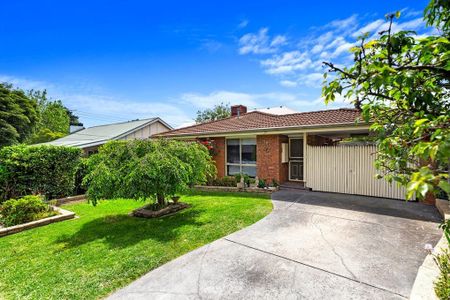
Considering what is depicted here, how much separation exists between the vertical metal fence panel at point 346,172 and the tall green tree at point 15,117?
26.0 m

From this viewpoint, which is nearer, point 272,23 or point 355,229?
point 355,229

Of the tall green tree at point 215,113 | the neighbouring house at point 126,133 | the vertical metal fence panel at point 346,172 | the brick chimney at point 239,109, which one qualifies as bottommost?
the vertical metal fence panel at point 346,172

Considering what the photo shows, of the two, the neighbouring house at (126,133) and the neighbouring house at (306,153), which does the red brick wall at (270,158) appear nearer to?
the neighbouring house at (306,153)

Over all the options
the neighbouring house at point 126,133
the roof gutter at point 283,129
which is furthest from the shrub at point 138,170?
the neighbouring house at point 126,133

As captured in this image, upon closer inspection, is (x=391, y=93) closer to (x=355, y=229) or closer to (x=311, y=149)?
(x=355, y=229)

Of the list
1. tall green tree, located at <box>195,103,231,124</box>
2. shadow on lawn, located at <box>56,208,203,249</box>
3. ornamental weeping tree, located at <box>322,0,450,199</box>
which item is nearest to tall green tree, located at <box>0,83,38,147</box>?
shadow on lawn, located at <box>56,208,203,249</box>

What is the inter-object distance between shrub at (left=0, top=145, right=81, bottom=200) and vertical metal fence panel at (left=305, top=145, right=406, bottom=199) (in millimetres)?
11229

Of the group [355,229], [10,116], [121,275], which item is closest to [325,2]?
[355,229]

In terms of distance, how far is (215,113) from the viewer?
43.9 m

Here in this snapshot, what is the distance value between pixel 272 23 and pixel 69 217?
10033mm

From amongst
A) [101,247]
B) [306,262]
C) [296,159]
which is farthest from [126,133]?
[306,262]

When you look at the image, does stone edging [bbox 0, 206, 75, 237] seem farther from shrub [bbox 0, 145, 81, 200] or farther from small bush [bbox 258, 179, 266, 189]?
small bush [bbox 258, 179, 266, 189]

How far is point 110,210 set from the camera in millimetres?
8633

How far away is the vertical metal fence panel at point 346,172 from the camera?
908cm
